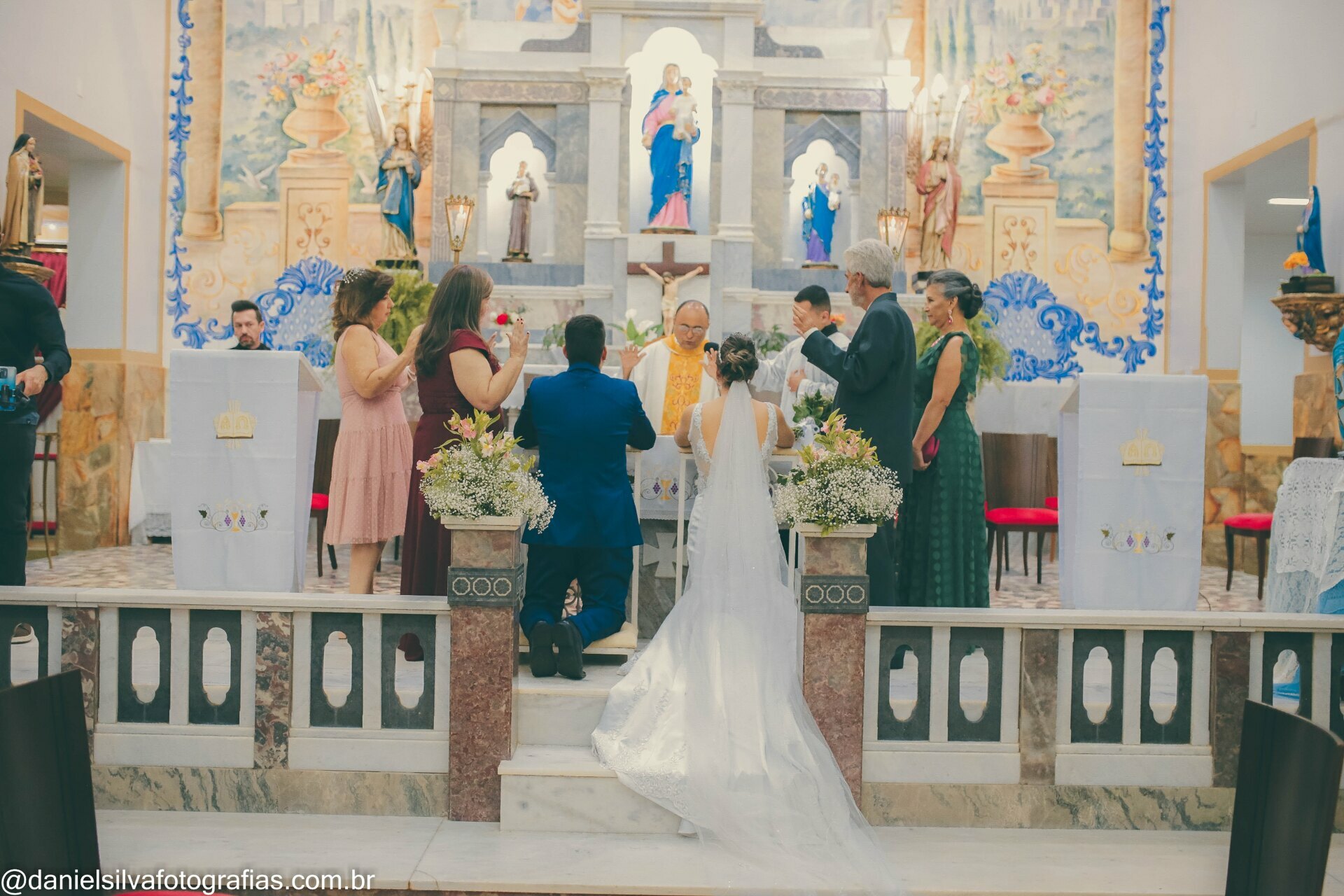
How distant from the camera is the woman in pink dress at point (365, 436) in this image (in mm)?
4508

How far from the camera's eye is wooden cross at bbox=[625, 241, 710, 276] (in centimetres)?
1003

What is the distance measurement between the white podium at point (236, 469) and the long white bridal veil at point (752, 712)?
1601 millimetres

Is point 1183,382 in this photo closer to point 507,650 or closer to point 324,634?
point 507,650

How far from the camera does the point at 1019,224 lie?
10398 mm

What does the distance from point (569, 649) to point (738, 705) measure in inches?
26.0

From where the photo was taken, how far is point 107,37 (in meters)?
→ 9.06

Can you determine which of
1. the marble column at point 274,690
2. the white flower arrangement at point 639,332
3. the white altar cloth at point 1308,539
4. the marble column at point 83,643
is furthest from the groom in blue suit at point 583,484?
the white flower arrangement at point 639,332

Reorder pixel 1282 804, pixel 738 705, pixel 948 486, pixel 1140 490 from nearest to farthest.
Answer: pixel 1282 804
pixel 738 705
pixel 948 486
pixel 1140 490

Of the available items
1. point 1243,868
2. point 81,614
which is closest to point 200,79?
point 81,614

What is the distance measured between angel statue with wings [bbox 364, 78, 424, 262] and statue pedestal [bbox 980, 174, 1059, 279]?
16.1ft

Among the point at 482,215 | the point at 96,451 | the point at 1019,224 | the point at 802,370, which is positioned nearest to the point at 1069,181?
the point at 1019,224

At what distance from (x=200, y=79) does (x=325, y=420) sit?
354cm

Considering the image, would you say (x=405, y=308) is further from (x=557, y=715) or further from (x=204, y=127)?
(x=557, y=715)

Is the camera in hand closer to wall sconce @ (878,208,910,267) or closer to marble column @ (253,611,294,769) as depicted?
marble column @ (253,611,294,769)
